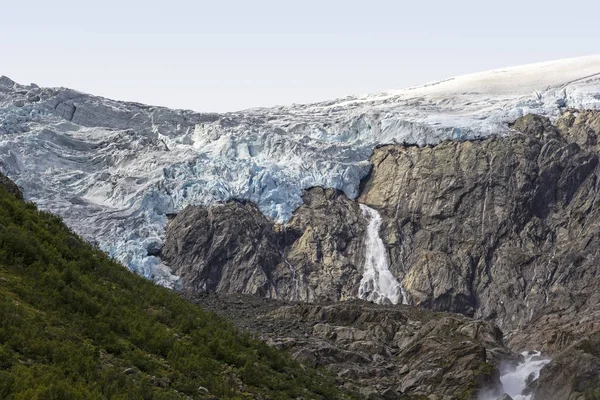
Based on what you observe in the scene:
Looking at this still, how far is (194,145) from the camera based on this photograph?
77.2 metres

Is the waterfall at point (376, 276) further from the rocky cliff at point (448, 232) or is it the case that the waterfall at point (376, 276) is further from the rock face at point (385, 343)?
the rock face at point (385, 343)

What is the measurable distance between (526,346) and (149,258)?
28133mm

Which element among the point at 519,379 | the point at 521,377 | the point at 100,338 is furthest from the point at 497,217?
the point at 100,338

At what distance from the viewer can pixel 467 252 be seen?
2643 inches

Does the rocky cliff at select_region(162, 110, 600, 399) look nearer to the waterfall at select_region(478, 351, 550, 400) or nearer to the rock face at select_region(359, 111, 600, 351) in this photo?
the rock face at select_region(359, 111, 600, 351)

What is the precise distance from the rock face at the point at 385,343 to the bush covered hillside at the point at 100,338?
8.03m

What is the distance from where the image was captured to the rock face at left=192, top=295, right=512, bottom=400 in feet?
116

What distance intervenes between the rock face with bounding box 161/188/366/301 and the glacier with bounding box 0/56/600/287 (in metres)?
1.14

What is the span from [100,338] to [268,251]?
51.2 m

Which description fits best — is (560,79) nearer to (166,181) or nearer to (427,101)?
(427,101)

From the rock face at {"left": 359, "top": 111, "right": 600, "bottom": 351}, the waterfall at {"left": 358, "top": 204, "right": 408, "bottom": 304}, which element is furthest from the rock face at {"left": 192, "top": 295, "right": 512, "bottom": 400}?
the rock face at {"left": 359, "top": 111, "right": 600, "bottom": 351}

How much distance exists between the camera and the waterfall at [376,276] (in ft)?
211

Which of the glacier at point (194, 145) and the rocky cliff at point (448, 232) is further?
the glacier at point (194, 145)

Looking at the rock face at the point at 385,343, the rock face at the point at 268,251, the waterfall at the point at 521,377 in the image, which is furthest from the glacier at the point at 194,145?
the waterfall at the point at 521,377
